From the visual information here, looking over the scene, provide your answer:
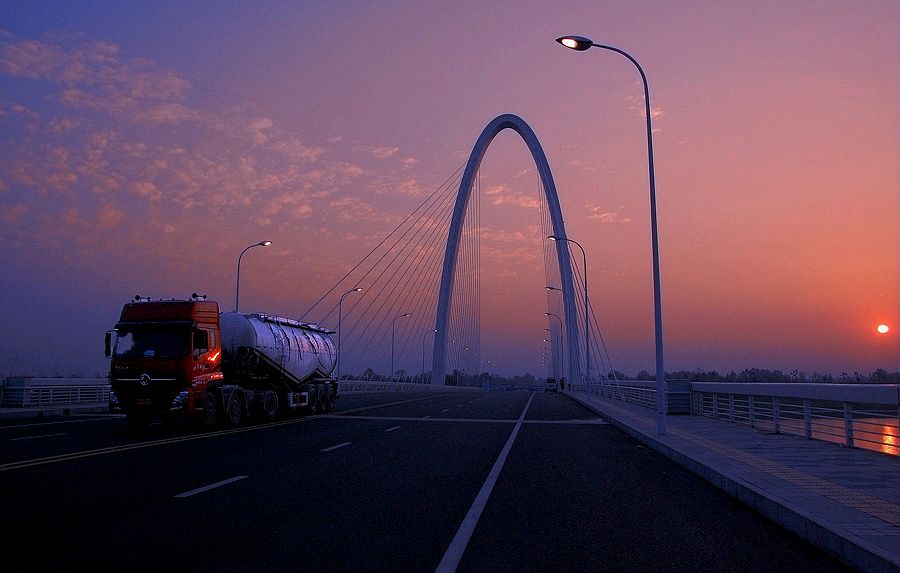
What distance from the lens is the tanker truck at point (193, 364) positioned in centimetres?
2019

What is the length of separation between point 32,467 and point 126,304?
31.0 feet

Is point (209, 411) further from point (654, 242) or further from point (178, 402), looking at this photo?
point (654, 242)

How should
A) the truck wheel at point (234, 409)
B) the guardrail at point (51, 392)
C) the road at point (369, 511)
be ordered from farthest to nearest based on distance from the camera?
the guardrail at point (51, 392) → the truck wheel at point (234, 409) → the road at point (369, 511)

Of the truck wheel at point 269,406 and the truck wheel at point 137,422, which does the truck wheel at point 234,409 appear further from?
the truck wheel at point 137,422

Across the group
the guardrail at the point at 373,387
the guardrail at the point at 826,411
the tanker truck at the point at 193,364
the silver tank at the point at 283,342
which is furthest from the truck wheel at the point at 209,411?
the guardrail at the point at 373,387

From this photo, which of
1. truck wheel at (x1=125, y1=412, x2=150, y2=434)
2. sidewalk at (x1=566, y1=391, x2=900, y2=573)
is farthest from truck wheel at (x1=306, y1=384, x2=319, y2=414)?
sidewalk at (x1=566, y1=391, x2=900, y2=573)

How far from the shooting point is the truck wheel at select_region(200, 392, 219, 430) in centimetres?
2145

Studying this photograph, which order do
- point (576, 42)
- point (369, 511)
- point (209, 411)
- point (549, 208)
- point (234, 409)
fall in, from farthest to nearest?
point (549, 208)
point (234, 409)
point (209, 411)
point (576, 42)
point (369, 511)

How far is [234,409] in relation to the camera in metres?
23.5

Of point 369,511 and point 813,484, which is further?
point 813,484

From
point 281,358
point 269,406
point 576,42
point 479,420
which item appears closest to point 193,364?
point 269,406

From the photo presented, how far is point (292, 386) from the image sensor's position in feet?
95.3

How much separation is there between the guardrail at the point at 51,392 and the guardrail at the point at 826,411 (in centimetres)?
2568

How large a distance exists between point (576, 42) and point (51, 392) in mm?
25678
